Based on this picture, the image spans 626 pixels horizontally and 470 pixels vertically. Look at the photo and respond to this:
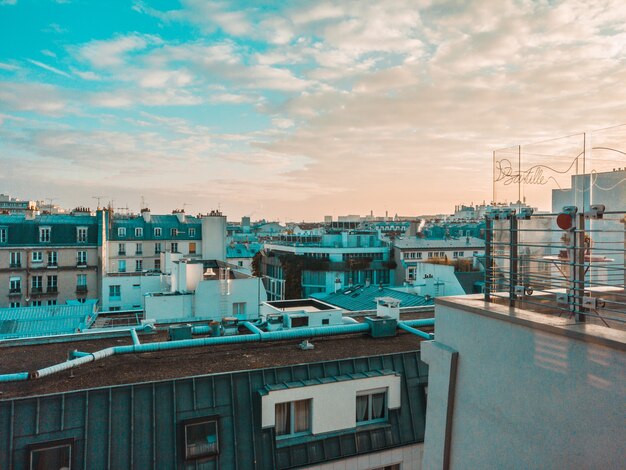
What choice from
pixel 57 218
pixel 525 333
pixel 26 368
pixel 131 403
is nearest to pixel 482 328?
pixel 525 333

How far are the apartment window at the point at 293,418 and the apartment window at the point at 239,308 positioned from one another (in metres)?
16.5

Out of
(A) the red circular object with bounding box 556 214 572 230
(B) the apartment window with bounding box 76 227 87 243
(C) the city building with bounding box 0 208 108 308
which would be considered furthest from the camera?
(B) the apartment window with bounding box 76 227 87 243

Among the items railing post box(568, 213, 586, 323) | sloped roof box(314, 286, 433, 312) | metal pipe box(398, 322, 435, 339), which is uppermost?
railing post box(568, 213, 586, 323)

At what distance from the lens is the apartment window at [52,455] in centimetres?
673

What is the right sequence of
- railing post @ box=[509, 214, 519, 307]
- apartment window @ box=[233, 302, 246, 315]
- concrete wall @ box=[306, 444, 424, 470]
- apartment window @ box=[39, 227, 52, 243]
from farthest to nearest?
apartment window @ box=[39, 227, 52, 243]
apartment window @ box=[233, 302, 246, 315]
concrete wall @ box=[306, 444, 424, 470]
railing post @ box=[509, 214, 519, 307]

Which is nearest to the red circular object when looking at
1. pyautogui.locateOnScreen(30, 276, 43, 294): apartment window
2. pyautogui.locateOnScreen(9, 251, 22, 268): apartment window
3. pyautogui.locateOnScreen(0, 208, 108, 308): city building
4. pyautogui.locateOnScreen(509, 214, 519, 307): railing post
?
pyautogui.locateOnScreen(509, 214, 519, 307): railing post

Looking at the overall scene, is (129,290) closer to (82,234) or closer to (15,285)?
(82,234)

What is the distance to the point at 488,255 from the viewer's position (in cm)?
448

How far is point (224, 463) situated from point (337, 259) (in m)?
42.9

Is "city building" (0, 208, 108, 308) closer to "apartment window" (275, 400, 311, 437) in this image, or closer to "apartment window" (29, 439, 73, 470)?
"apartment window" (29, 439, 73, 470)

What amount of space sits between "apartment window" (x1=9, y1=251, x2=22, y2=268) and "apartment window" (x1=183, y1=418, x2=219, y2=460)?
37.5 metres

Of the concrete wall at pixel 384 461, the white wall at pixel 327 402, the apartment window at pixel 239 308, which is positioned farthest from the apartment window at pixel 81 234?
the concrete wall at pixel 384 461

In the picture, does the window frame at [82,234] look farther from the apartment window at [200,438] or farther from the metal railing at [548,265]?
the metal railing at [548,265]

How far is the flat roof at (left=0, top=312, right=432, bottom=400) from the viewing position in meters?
8.13
